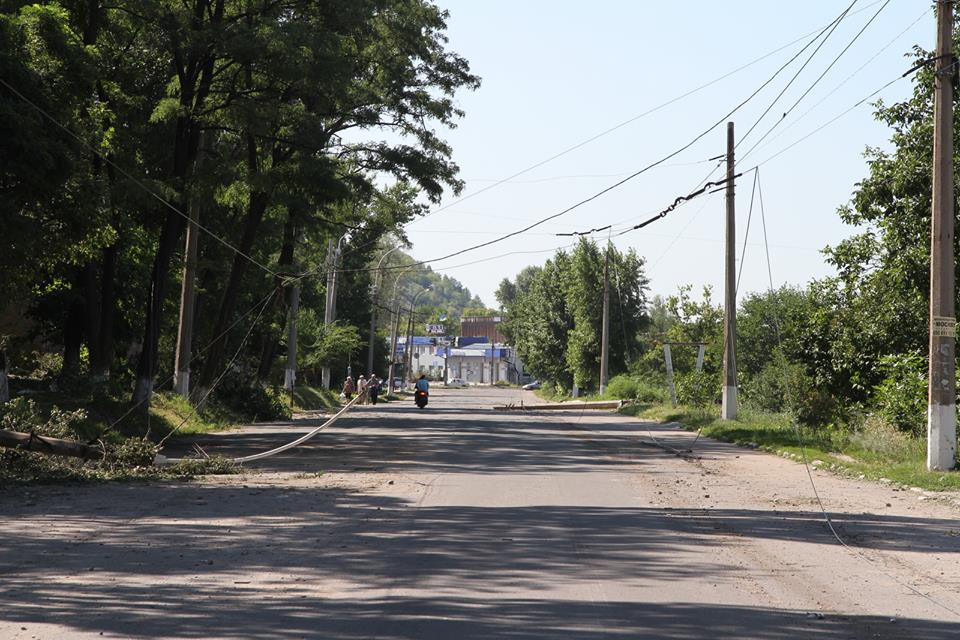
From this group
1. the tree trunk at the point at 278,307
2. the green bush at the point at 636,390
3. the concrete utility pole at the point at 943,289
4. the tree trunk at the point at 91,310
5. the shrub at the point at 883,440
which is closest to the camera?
the concrete utility pole at the point at 943,289

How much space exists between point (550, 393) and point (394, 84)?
62.6 metres

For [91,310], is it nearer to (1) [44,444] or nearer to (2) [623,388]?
(1) [44,444]

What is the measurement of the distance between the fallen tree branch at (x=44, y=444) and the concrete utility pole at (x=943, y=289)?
13.5 meters

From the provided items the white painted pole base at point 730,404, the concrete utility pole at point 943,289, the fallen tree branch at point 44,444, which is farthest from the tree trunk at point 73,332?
the concrete utility pole at point 943,289

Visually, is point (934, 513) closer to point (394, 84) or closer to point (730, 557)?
point (730, 557)

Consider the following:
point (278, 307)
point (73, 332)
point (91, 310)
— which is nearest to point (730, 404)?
point (278, 307)

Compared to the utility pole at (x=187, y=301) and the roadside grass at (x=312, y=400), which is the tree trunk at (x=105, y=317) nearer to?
the utility pole at (x=187, y=301)

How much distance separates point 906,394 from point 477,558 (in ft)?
58.7

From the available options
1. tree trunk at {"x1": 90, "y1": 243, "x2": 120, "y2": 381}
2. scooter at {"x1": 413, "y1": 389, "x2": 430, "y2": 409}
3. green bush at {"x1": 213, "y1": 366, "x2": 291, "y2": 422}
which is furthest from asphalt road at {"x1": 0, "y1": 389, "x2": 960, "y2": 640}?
scooter at {"x1": 413, "y1": 389, "x2": 430, "y2": 409}

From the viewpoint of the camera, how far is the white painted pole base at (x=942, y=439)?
59.2ft

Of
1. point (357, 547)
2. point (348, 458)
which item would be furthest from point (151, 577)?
point (348, 458)

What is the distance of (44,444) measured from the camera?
17406mm

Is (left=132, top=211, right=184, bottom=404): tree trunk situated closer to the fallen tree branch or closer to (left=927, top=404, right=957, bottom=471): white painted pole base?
the fallen tree branch

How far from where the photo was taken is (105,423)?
82.2 ft
